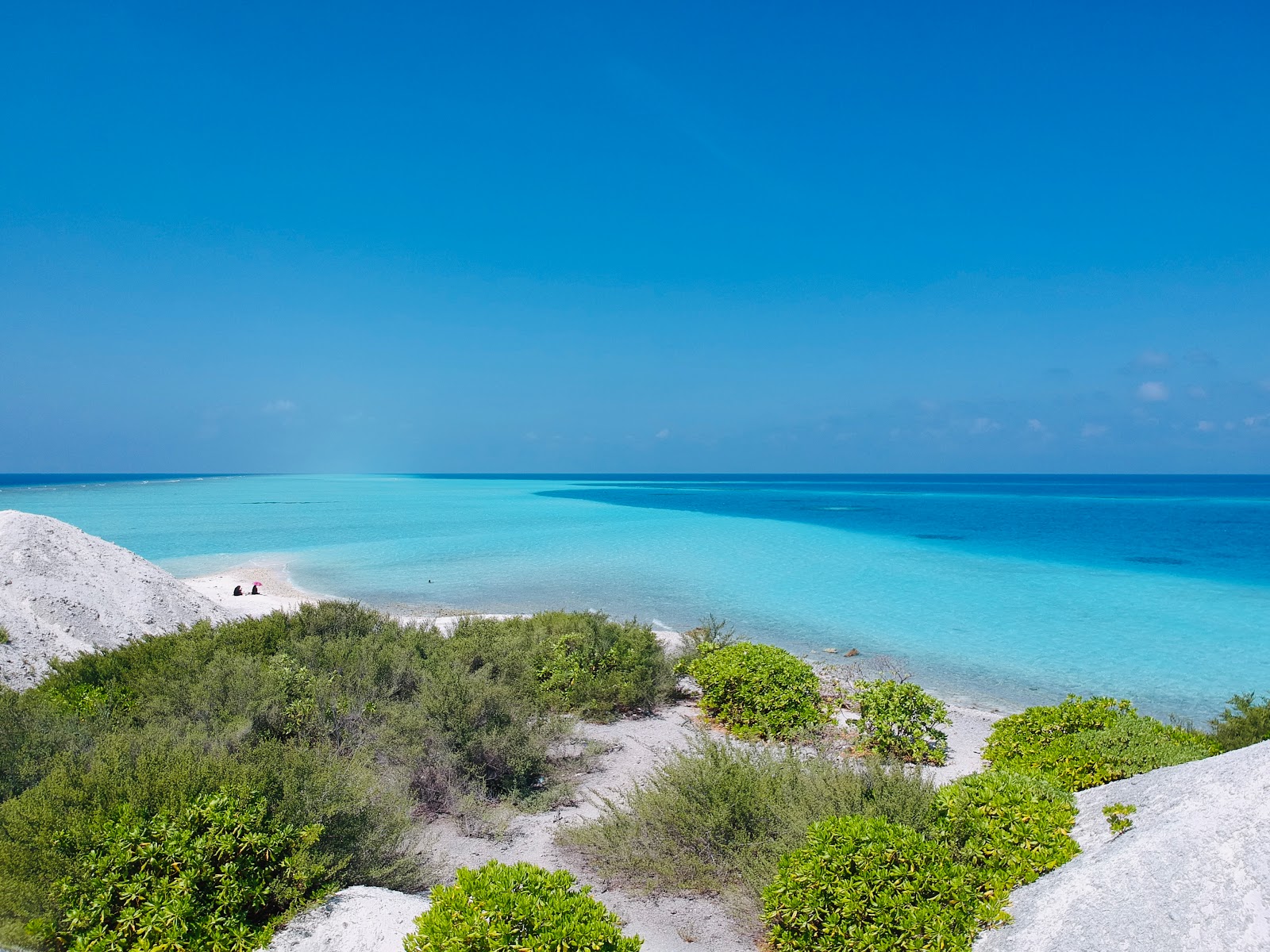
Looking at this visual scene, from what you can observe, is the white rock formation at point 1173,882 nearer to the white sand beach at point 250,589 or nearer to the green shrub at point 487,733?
the green shrub at point 487,733

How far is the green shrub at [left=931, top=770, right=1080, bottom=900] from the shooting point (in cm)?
407

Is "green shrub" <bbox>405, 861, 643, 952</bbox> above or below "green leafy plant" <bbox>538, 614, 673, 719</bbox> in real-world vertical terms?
above

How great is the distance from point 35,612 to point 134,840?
24.8 feet

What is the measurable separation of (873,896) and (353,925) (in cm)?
294

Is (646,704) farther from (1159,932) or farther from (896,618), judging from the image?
(896,618)

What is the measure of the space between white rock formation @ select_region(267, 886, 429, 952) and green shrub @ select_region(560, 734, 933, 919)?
1.66 m

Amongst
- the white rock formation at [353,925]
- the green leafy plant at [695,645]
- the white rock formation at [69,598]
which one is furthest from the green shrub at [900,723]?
the white rock formation at [69,598]

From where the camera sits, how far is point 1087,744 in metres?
6.25

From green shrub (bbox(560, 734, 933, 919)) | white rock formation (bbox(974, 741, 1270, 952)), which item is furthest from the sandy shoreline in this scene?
white rock formation (bbox(974, 741, 1270, 952))

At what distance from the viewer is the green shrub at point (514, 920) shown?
124 inches

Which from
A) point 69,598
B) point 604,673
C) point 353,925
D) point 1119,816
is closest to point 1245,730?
point 1119,816

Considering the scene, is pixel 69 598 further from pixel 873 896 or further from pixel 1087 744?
pixel 1087 744

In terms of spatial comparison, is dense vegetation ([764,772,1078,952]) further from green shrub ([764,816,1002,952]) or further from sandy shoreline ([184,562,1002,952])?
sandy shoreline ([184,562,1002,952])

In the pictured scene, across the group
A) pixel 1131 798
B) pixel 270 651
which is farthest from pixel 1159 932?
pixel 270 651
